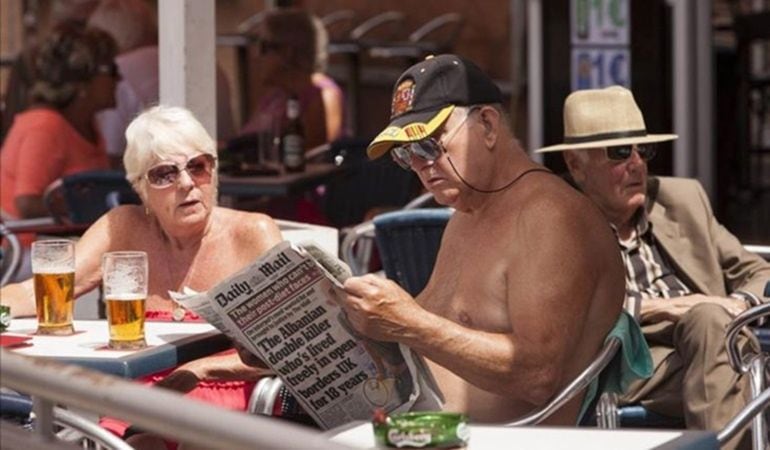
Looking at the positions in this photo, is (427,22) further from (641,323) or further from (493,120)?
(493,120)

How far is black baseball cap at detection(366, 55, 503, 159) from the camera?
12.2 feet

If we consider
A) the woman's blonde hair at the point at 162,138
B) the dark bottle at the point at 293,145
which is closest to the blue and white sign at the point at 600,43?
the dark bottle at the point at 293,145

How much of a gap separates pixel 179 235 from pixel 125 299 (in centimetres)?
66

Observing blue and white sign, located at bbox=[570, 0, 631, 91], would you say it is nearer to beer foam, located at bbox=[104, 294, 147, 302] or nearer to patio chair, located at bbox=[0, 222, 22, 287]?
patio chair, located at bbox=[0, 222, 22, 287]

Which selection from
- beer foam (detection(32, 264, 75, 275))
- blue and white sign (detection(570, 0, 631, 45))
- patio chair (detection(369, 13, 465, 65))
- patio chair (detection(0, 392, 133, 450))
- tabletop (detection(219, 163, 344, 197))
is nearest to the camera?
patio chair (detection(0, 392, 133, 450))

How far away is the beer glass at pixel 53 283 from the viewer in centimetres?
414

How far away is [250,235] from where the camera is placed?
4613 millimetres

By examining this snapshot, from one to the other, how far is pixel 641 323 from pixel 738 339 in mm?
415

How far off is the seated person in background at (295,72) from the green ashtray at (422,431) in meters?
5.80

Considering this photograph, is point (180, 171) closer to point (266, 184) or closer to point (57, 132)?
point (266, 184)

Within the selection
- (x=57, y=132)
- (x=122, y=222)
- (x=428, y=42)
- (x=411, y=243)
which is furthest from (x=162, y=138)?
(x=428, y=42)

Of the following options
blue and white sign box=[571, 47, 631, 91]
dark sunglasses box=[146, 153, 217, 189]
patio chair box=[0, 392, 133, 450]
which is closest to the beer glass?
patio chair box=[0, 392, 133, 450]

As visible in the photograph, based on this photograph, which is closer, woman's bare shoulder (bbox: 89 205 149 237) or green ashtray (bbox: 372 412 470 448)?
green ashtray (bbox: 372 412 470 448)

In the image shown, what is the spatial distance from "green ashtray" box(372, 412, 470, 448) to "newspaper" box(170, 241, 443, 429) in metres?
0.76
